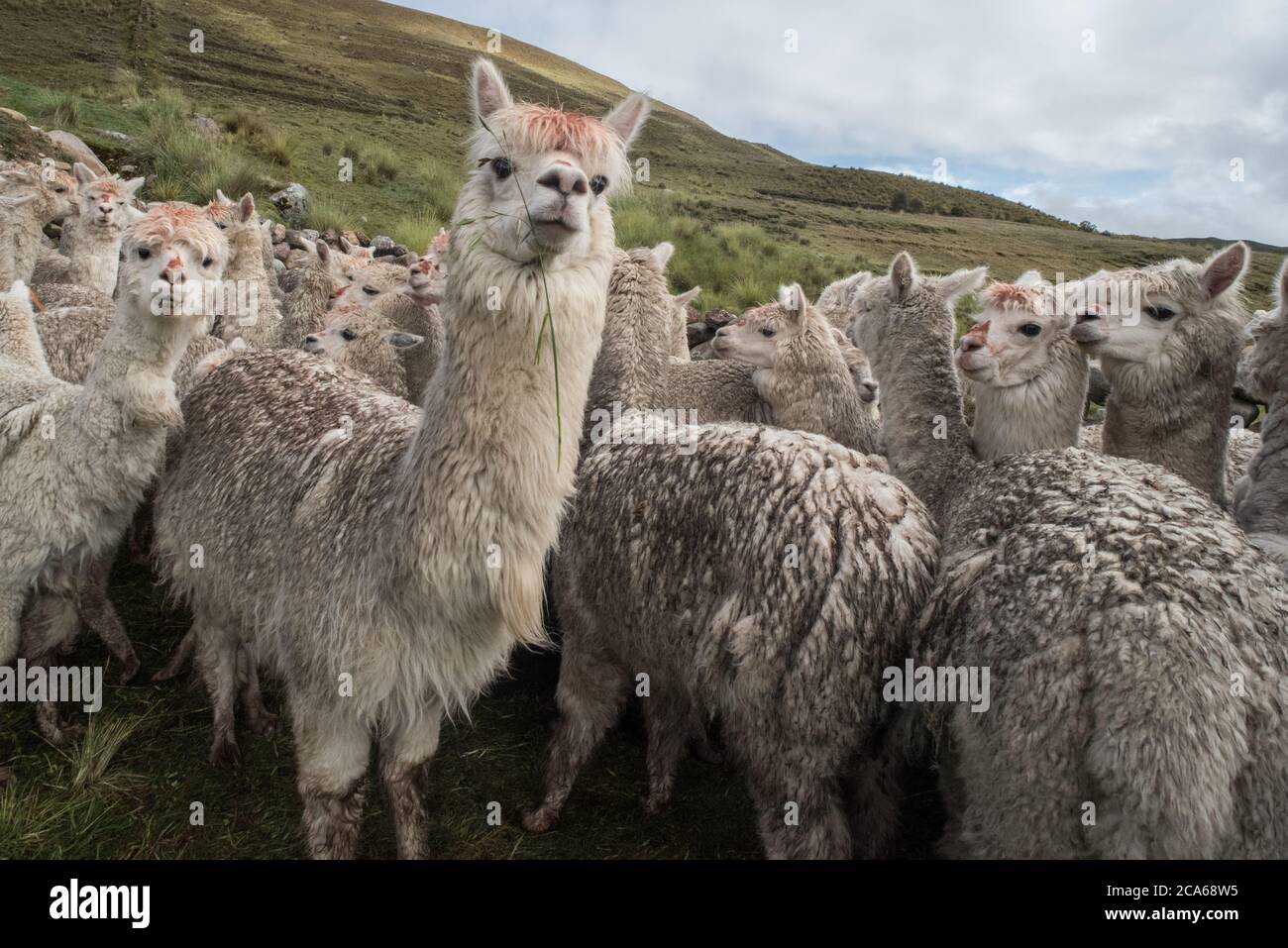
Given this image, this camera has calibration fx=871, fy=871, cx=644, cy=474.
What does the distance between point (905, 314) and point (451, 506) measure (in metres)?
3.45

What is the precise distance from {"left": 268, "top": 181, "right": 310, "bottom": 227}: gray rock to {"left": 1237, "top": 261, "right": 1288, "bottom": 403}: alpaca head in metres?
12.0

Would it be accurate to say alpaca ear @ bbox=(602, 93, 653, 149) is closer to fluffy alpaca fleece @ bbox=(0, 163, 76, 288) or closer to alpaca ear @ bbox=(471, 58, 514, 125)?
alpaca ear @ bbox=(471, 58, 514, 125)

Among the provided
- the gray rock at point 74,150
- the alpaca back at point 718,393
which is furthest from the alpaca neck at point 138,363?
the gray rock at point 74,150

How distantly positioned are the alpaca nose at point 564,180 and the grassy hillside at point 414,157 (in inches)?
20.1

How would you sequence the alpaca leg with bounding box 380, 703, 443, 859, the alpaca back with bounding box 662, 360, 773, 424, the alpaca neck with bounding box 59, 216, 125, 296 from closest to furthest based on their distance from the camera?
the alpaca leg with bounding box 380, 703, 443, 859, the alpaca back with bounding box 662, 360, 773, 424, the alpaca neck with bounding box 59, 216, 125, 296

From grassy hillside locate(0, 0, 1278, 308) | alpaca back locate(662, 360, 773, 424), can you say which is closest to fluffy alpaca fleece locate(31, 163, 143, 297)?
grassy hillside locate(0, 0, 1278, 308)

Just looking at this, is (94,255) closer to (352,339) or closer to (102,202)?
(102,202)

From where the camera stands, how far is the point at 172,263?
12.7 ft

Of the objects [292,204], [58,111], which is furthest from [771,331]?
[58,111]

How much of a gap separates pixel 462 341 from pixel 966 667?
5.74 feet

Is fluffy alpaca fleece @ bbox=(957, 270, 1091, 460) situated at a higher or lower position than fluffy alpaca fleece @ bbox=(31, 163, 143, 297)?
lower

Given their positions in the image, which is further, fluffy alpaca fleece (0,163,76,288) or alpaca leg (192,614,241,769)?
fluffy alpaca fleece (0,163,76,288)

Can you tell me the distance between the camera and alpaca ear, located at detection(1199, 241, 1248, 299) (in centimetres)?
406

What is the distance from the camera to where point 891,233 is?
30.4 m
